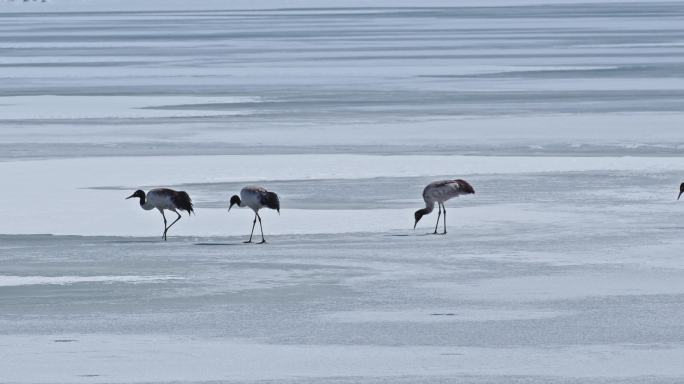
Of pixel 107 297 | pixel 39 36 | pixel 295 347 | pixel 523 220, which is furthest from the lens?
pixel 39 36

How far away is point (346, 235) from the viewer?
1082 centimetres

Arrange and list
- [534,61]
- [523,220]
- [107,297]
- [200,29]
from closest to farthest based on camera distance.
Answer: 1. [107,297]
2. [523,220]
3. [534,61]
4. [200,29]

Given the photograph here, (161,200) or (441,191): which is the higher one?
(441,191)

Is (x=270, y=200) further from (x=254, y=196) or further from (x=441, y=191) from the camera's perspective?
(x=441, y=191)

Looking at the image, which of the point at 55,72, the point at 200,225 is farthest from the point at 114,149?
the point at 55,72

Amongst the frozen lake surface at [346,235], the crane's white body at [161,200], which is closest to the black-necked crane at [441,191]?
the frozen lake surface at [346,235]

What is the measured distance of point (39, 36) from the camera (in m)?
50.1

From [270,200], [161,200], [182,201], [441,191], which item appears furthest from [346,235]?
[161,200]

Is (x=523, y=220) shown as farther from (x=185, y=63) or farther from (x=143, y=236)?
(x=185, y=63)

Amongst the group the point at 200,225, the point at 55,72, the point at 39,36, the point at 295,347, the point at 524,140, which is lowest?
the point at 295,347

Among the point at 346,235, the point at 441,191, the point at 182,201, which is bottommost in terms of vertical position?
the point at 346,235

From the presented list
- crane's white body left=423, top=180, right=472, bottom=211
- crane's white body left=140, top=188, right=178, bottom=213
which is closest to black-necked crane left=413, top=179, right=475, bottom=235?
crane's white body left=423, top=180, right=472, bottom=211

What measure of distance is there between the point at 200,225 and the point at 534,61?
905 inches

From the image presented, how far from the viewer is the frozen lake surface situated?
7121mm
